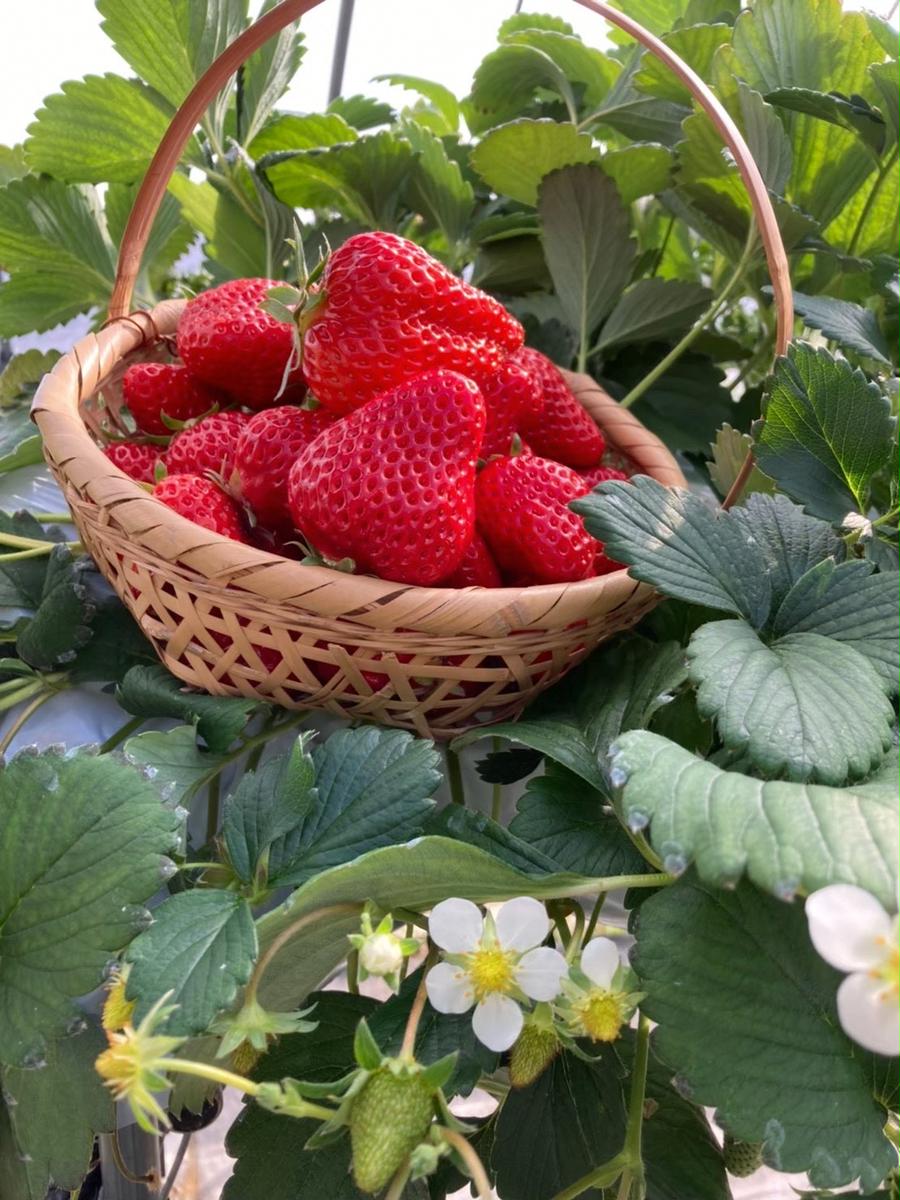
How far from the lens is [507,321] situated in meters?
0.62

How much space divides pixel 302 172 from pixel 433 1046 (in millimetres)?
707

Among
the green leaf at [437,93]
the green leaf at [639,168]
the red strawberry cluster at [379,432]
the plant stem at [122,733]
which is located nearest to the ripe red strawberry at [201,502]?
the red strawberry cluster at [379,432]

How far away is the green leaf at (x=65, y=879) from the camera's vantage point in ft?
1.17

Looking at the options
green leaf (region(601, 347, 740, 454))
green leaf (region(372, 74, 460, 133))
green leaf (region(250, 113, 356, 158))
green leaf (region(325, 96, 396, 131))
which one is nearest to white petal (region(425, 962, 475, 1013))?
green leaf (region(601, 347, 740, 454))

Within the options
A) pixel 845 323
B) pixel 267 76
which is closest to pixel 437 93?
pixel 267 76

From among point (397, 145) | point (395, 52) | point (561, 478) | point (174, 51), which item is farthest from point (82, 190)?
point (395, 52)

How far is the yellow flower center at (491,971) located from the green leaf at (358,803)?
0.07 meters

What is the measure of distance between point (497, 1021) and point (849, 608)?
0.75ft

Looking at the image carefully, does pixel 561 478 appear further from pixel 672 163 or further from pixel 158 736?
pixel 672 163

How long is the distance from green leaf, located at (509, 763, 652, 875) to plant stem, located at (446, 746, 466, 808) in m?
0.09

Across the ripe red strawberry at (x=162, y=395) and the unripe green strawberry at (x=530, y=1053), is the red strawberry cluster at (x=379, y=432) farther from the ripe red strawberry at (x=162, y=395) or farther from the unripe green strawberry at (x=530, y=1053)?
the unripe green strawberry at (x=530, y=1053)

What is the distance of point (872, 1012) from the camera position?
29cm

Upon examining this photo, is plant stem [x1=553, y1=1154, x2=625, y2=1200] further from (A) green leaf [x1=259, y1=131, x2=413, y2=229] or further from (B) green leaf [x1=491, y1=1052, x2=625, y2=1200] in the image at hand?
(A) green leaf [x1=259, y1=131, x2=413, y2=229]

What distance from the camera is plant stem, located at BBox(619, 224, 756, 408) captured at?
741mm
